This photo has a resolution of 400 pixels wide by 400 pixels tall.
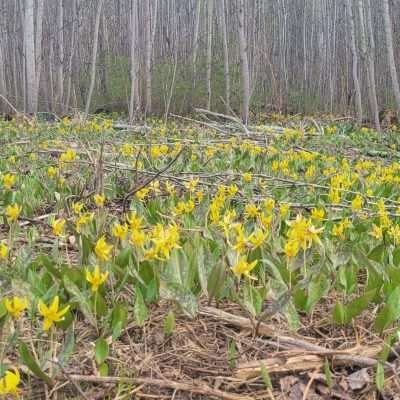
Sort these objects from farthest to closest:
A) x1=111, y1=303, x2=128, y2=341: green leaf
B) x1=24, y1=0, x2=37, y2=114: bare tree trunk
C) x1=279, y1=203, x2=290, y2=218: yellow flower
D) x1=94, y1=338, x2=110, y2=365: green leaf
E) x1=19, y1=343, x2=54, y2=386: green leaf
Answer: x1=24, y1=0, x2=37, y2=114: bare tree trunk < x1=279, y1=203, x2=290, y2=218: yellow flower < x1=111, y1=303, x2=128, y2=341: green leaf < x1=94, y1=338, x2=110, y2=365: green leaf < x1=19, y1=343, x2=54, y2=386: green leaf

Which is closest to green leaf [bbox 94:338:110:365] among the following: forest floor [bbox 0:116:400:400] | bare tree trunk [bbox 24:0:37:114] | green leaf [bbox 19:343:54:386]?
forest floor [bbox 0:116:400:400]

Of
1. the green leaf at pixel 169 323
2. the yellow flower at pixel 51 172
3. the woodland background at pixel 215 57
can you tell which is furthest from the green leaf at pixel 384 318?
the woodland background at pixel 215 57

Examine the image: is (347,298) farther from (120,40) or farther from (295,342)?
(120,40)

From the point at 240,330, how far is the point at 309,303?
0.24 metres

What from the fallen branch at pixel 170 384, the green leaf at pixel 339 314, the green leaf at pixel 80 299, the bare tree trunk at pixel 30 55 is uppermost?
the bare tree trunk at pixel 30 55

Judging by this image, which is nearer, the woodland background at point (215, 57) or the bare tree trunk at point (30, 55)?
the bare tree trunk at point (30, 55)

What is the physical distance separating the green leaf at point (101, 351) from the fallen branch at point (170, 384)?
64 millimetres

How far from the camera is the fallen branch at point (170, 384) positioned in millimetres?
1175

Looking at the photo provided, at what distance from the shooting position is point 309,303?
157cm

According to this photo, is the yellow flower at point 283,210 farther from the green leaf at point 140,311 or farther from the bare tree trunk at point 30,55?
the bare tree trunk at point 30,55

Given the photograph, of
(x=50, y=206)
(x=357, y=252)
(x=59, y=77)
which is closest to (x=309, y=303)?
(x=357, y=252)

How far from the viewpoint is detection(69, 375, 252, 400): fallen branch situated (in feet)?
3.85

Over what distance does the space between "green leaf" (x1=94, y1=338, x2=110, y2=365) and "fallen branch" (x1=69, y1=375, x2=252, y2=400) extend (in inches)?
2.5

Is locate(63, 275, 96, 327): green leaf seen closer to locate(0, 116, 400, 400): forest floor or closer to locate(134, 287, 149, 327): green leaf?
locate(0, 116, 400, 400): forest floor
